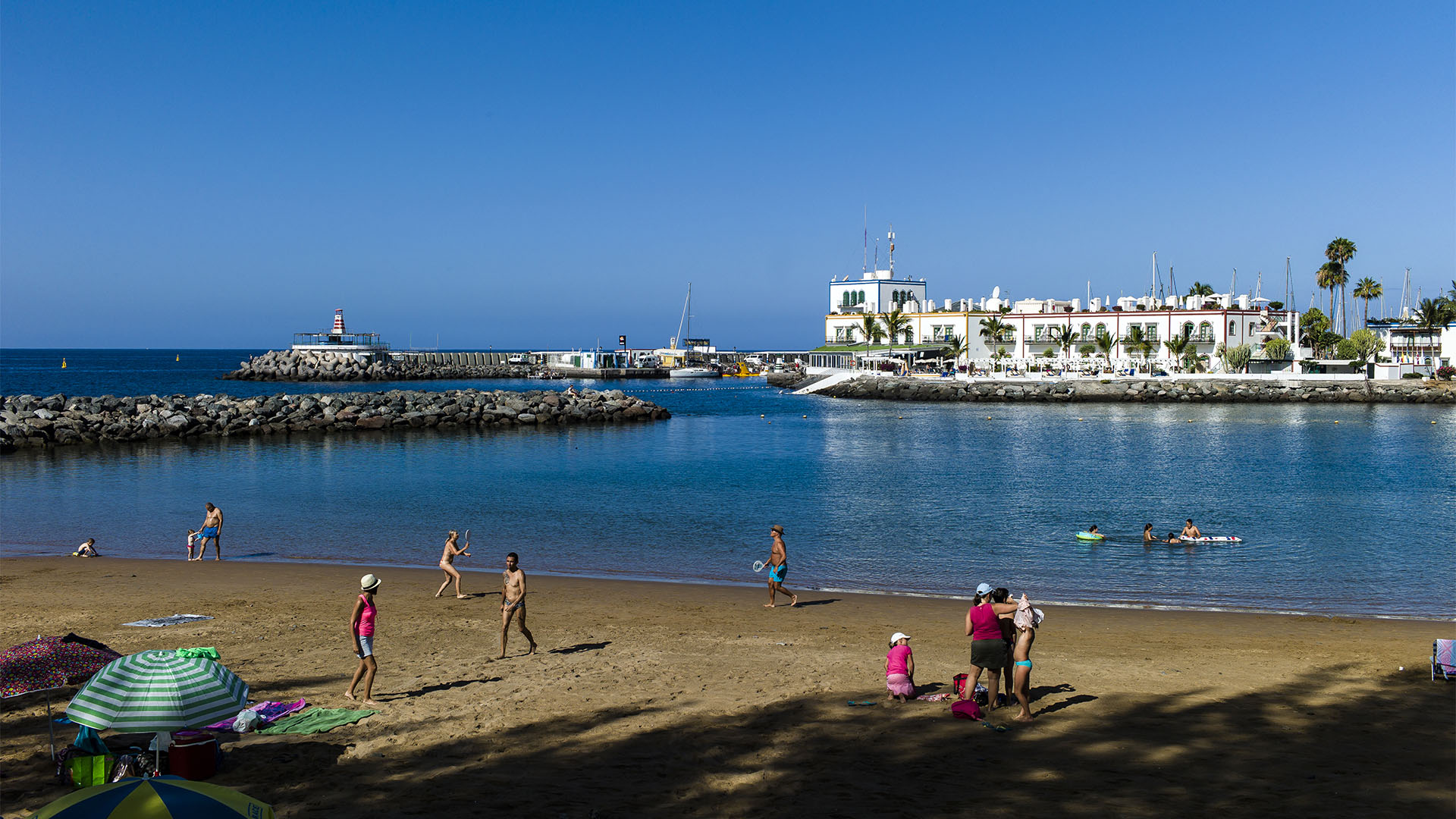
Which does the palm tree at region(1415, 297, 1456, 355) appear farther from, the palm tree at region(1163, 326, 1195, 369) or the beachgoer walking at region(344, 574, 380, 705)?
the beachgoer walking at region(344, 574, 380, 705)

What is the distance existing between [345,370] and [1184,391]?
295 ft

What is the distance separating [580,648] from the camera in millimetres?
13281

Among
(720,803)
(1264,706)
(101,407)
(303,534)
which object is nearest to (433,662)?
(720,803)

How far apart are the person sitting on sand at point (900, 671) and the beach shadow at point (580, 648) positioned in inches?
170

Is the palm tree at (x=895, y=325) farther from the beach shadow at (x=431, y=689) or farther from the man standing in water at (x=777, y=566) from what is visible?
the beach shadow at (x=431, y=689)

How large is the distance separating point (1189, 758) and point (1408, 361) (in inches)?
4089

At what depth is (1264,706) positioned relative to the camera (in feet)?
35.0

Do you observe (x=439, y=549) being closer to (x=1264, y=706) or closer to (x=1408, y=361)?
(x=1264, y=706)

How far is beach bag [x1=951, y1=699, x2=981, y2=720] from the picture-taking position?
1009 centimetres

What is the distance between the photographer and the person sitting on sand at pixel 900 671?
10711mm

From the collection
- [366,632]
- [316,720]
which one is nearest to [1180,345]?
[366,632]

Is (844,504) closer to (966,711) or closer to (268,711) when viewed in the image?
(966,711)

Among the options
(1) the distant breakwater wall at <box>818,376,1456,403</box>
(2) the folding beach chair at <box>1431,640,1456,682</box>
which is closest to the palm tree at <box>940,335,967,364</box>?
(1) the distant breakwater wall at <box>818,376,1456,403</box>

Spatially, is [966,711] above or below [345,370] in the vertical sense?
below
